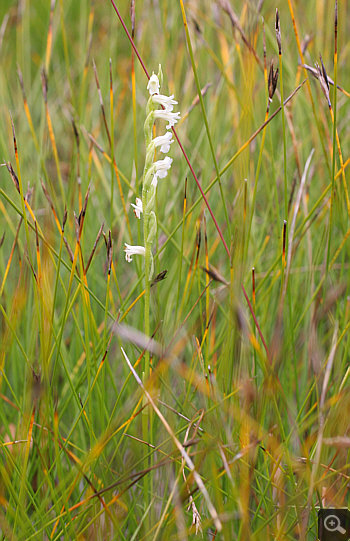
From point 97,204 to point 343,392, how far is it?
1.34 metres

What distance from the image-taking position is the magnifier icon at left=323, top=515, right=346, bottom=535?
3.57ft

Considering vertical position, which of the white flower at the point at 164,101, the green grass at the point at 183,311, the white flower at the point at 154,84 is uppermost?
the white flower at the point at 154,84

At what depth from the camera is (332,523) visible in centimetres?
109

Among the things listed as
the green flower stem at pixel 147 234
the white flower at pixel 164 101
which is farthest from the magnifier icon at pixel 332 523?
the white flower at pixel 164 101

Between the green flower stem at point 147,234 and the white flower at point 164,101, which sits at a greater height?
the white flower at point 164,101

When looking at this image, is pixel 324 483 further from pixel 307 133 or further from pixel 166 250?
pixel 307 133

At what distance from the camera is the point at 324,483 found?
118 cm

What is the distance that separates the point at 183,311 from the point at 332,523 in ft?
1.88

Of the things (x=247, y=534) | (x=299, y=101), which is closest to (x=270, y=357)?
(x=247, y=534)

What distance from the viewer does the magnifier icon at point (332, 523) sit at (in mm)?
1088

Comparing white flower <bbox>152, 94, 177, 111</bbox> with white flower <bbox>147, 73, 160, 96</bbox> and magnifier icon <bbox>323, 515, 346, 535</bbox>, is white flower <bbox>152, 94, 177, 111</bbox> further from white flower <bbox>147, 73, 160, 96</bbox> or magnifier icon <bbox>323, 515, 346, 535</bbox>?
magnifier icon <bbox>323, 515, 346, 535</bbox>

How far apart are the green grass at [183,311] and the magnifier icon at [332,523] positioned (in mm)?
27

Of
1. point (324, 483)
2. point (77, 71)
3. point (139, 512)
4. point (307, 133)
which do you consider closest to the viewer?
point (324, 483)

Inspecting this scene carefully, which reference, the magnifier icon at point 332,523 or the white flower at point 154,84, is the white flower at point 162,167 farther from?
the magnifier icon at point 332,523
